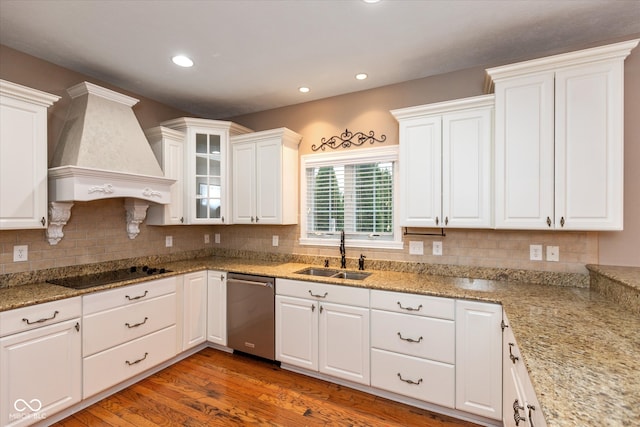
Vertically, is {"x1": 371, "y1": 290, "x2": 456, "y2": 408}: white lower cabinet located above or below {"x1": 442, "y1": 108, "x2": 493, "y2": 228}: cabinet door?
below

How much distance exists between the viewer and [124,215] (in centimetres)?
322

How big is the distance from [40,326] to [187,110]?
2745 millimetres

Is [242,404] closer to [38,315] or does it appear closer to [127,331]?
[127,331]

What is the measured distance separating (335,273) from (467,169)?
154 cm

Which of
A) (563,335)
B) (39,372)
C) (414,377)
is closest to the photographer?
(563,335)

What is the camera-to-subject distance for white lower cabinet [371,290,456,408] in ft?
7.32

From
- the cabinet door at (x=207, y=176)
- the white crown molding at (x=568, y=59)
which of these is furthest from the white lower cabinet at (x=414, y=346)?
the cabinet door at (x=207, y=176)

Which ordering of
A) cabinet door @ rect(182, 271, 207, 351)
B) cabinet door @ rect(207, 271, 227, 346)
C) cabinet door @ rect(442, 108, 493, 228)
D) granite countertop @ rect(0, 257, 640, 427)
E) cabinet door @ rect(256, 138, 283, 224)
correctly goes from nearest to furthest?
granite countertop @ rect(0, 257, 640, 427), cabinet door @ rect(442, 108, 493, 228), cabinet door @ rect(182, 271, 207, 351), cabinet door @ rect(207, 271, 227, 346), cabinet door @ rect(256, 138, 283, 224)

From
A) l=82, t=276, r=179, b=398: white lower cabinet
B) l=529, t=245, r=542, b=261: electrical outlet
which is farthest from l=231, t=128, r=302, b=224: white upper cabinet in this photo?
l=529, t=245, r=542, b=261: electrical outlet

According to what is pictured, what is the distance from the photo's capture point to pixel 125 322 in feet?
8.43

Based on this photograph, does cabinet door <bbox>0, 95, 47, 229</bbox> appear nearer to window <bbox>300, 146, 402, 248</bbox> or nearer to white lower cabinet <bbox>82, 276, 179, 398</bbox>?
white lower cabinet <bbox>82, 276, 179, 398</bbox>

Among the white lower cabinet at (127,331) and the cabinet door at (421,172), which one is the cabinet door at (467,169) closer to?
the cabinet door at (421,172)

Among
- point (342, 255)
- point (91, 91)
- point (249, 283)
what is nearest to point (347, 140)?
point (342, 255)

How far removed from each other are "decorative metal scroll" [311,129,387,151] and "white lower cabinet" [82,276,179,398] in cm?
207
